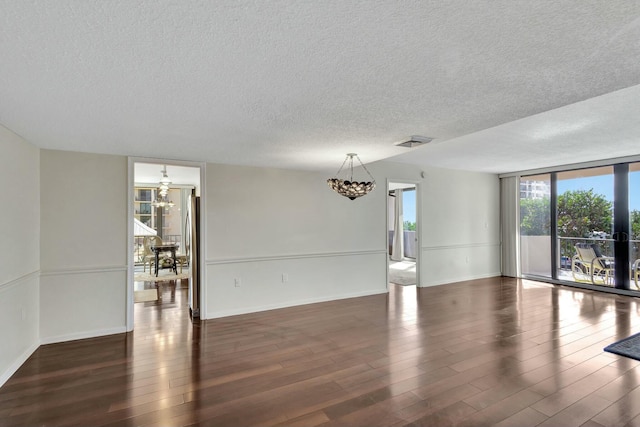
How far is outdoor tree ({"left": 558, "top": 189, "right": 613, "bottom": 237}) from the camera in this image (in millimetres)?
5844

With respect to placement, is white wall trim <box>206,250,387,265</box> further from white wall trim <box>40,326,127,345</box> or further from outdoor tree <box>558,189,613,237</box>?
outdoor tree <box>558,189,613,237</box>

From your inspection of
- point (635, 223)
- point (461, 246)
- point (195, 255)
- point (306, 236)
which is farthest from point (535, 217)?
point (195, 255)

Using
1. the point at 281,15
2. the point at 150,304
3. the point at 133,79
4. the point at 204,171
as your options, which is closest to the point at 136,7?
the point at 281,15

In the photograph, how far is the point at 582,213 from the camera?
6.15m

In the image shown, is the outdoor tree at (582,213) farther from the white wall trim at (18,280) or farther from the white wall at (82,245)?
the white wall trim at (18,280)

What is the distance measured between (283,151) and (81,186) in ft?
8.06

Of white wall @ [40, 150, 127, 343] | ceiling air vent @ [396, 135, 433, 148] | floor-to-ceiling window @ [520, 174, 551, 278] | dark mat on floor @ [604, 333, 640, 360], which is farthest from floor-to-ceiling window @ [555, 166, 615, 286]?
white wall @ [40, 150, 127, 343]

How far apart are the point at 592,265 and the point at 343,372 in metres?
5.93

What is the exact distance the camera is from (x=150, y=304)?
5.13 meters

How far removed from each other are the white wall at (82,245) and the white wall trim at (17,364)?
27cm

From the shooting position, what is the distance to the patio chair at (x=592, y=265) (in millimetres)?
5785

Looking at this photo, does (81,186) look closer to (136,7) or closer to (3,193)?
(3,193)

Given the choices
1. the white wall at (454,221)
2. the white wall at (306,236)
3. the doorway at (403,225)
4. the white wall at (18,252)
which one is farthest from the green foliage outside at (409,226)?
the white wall at (18,252)

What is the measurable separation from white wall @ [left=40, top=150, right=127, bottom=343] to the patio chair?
787 centimetres
